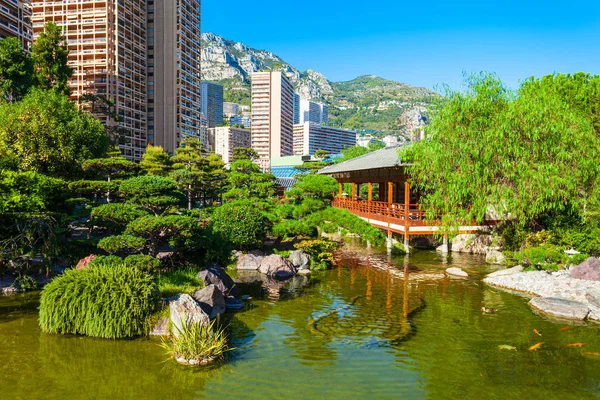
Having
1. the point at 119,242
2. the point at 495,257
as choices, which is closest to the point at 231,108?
the point at 495,257

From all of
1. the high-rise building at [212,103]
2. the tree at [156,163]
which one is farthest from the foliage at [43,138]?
the high-rise building at [212,103]

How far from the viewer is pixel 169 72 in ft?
200

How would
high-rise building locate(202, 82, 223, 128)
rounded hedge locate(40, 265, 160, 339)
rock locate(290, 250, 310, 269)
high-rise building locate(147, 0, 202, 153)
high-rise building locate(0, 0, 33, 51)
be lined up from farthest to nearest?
1. high-rise building locate(202, 82, 223, 128)
2. high-rise building locate(147, 0, 202, 153)
3. high-rise building locate(0, 0, 33, 51)
4. rock locate(290, 250, 310, 269)
5. rounded hedge locate(40, 265, 160, 339)

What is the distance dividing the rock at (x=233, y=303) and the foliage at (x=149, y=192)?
11.6 ft

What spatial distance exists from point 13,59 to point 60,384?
3066 centimetres

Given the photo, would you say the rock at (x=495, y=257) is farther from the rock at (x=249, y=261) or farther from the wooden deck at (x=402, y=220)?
the rock at (x=249, y=261)

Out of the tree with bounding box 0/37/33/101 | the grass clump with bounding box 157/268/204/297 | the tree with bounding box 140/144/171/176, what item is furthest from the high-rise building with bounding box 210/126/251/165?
the grass clump with bounding box 157/268/204/297

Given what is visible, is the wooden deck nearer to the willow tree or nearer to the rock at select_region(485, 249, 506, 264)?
the rock at select_region(485, 249, 506, 264)

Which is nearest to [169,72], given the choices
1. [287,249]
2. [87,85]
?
[87,85]

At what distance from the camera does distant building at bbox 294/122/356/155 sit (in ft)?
458

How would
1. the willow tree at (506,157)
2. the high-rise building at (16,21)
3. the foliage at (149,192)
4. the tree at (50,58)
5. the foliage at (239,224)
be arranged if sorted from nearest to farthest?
the foliage at (149,192), the willow tree at (506,157), the foliage at (239,224), the tree at (50,58), the high-rise building at (16,21)

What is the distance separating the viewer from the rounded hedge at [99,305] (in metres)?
9.09

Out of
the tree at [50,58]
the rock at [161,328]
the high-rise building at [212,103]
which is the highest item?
the high-rise building at [212,103]

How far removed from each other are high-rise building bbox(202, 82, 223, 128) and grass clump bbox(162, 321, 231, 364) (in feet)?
531
